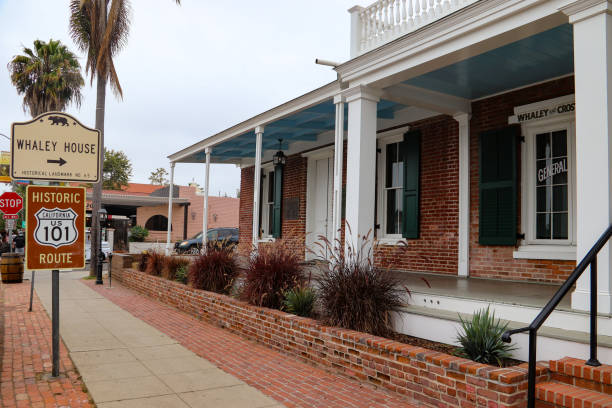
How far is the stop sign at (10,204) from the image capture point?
1457 centimetres

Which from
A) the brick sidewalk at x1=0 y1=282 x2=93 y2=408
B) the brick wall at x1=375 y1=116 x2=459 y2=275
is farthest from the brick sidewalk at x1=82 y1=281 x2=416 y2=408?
the brick wall at x1=375 y1=116 x2=459 y2=275

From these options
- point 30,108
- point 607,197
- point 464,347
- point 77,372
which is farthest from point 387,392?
point 30,108

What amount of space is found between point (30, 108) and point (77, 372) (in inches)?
806

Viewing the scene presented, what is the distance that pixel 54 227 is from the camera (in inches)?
216

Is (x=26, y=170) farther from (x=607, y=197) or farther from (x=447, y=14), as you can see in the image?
(x=607, y=197)

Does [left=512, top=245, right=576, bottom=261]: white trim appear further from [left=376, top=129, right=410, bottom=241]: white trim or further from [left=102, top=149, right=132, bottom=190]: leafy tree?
[left=102, top=149, right=132, bottom=190]: leafy tree

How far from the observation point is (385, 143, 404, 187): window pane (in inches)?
396

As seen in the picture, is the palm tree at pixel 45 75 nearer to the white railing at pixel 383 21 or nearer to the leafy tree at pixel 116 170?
the white railing at pixel 383 21

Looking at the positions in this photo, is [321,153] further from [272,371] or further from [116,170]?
[116,170]

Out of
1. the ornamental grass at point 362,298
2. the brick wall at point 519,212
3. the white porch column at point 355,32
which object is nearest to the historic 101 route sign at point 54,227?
Result: the ornamental grass at point 362,298

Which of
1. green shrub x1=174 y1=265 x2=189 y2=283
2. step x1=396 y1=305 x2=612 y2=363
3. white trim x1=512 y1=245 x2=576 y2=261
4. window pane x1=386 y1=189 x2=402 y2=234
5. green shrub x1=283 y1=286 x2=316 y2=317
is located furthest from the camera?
green shrub x1=174 y1=265 x2=189 y2=283

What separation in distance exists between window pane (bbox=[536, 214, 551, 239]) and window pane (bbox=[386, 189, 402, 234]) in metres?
2.90

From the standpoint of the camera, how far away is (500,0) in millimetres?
5219

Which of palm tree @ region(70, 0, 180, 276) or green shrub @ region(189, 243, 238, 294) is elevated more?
palm tree @ region(70, 0, 180, 276)
